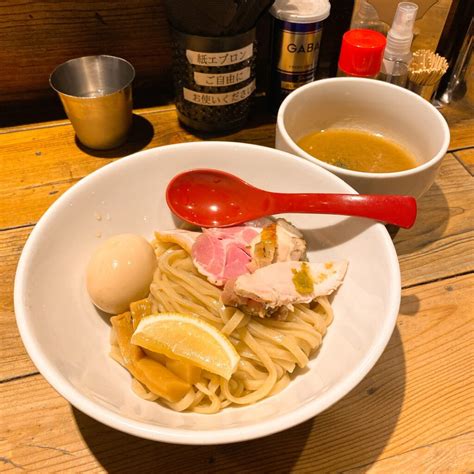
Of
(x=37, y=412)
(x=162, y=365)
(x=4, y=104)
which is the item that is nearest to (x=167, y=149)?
(x=162, y=365)

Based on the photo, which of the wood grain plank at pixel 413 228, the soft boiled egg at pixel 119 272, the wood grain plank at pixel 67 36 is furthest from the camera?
the wood grain plank at pixel 67 36

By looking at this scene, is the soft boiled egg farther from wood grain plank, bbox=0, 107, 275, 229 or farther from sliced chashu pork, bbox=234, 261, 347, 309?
wood grain plank, bbox=0, 107, 275, 229

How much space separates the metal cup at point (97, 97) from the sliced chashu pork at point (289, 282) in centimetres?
79

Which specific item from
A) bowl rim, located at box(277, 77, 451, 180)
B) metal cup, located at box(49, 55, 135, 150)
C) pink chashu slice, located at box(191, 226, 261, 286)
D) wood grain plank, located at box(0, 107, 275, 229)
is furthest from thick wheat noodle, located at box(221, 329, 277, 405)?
metal cup, located at box(49, 55, 135, 150)

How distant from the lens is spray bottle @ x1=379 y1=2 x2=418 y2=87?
4.62 feet

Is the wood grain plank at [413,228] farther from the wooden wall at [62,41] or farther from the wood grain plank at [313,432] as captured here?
the wooden wall at [62,41]

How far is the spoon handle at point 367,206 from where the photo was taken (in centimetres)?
97

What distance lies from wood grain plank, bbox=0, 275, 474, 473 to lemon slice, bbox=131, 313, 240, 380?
175 millimetres

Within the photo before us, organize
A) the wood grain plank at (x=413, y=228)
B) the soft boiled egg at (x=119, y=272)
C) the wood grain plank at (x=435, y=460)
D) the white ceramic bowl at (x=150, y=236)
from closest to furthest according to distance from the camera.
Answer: the white ceramic bowl at (x=150, y=236) < the wood grain plank at (x=435, y=460) < the soft boiled egg at (x=119, y=272) < the wood grain plank at (x=413, y=228)

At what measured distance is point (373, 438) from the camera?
918 mm

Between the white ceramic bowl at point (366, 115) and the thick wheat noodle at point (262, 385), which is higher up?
the white ceramic bowl at point (366, 115)

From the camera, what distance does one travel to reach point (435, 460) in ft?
2.91

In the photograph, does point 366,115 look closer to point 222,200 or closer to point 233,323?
point 222,200

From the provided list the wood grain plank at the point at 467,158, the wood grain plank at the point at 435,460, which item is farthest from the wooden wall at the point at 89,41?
the wood grain plank at the point at 435,460
